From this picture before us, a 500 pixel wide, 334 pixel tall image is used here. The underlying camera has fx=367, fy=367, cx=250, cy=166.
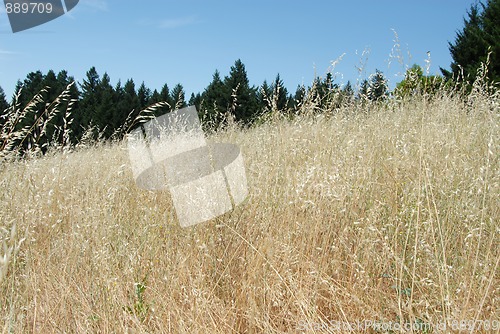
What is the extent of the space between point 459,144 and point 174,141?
3.11 m

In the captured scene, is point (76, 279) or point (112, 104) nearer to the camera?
point (76, 279)

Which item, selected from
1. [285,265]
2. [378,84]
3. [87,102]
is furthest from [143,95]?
[285,265]

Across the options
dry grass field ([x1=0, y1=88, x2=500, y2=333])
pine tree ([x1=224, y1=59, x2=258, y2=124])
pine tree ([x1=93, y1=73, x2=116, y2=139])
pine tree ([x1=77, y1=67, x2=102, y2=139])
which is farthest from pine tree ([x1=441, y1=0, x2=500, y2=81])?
pine tree ([x1=77, y1=67, x2=102, y2=139])

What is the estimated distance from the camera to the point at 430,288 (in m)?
1.67

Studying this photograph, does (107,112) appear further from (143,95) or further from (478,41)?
(478,41)

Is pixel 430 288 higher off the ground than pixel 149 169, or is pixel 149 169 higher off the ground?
pixel 149 169

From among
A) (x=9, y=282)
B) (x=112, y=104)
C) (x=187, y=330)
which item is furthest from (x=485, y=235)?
(x=112, y=104)

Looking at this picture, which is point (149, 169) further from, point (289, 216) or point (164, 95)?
point (164, 95)

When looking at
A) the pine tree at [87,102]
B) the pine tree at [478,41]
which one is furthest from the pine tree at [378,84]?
the pine tree at [87,102]

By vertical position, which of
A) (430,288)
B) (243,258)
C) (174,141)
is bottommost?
(430,288)

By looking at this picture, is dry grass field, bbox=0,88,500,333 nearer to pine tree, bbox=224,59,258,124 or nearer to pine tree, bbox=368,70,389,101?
pine tree, bbox=368,70,389,101

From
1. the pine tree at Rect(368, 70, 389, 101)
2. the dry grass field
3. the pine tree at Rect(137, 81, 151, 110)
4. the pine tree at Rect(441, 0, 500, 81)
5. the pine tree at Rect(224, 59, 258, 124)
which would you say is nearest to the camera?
the dry grass field

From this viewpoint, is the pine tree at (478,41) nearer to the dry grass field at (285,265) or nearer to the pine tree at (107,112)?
the dry grass field at (285,265)

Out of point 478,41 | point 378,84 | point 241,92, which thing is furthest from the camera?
point 241,92
